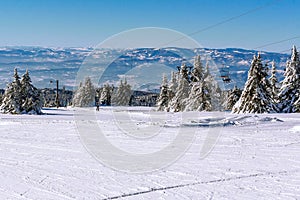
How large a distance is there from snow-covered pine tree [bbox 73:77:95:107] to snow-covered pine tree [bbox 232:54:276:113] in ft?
159

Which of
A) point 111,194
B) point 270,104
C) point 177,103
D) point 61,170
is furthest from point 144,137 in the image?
point 177,103

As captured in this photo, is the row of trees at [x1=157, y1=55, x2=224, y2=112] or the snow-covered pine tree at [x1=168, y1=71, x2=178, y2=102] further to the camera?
the snow-covered pine tree at [x1=168, y1=71, x2=178, y2=102]

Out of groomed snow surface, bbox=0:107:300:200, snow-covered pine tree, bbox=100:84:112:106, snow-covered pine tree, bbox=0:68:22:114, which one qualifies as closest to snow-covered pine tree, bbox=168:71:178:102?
snow-covered pine tree, bbox=0:68:22:114

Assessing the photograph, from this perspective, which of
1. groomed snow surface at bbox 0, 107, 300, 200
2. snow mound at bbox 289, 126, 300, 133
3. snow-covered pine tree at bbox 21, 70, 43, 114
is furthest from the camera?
snow-covered pine tree at bbox 21, 70, 43, 114

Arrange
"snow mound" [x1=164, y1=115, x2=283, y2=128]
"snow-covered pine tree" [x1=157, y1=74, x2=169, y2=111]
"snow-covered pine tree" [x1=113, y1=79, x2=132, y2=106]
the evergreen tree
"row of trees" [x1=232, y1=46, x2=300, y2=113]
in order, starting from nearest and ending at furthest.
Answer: "snow mound" [x1=164, y1=115, x2=283, y2=128], "row of trees" [x1=232, y1=46, x2=300, y2=113], the evergreen tree, "snow-covered pine tree" [x1=157, y1=74, x2=169, y2=111], "snow-covered pine tree" [x1=113, y1=79, x2=132, y2=106]

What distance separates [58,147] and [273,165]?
7631 mm

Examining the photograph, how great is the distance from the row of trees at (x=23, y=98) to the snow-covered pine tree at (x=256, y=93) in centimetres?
2350

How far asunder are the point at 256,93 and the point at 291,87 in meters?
6.01

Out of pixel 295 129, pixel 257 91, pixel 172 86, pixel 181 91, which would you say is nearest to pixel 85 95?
pixel 172 86

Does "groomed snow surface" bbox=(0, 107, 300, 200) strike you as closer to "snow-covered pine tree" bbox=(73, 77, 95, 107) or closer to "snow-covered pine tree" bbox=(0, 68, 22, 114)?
"snow-covered pine tree" bbox=(0, 68, 22, 114)

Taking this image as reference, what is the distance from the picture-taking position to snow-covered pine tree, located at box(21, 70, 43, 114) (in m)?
42.7

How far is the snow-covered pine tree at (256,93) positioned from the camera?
128 ft

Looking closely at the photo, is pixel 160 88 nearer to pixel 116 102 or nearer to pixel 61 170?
pixel 116 102

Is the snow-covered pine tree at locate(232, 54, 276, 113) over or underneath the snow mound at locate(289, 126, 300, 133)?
over
